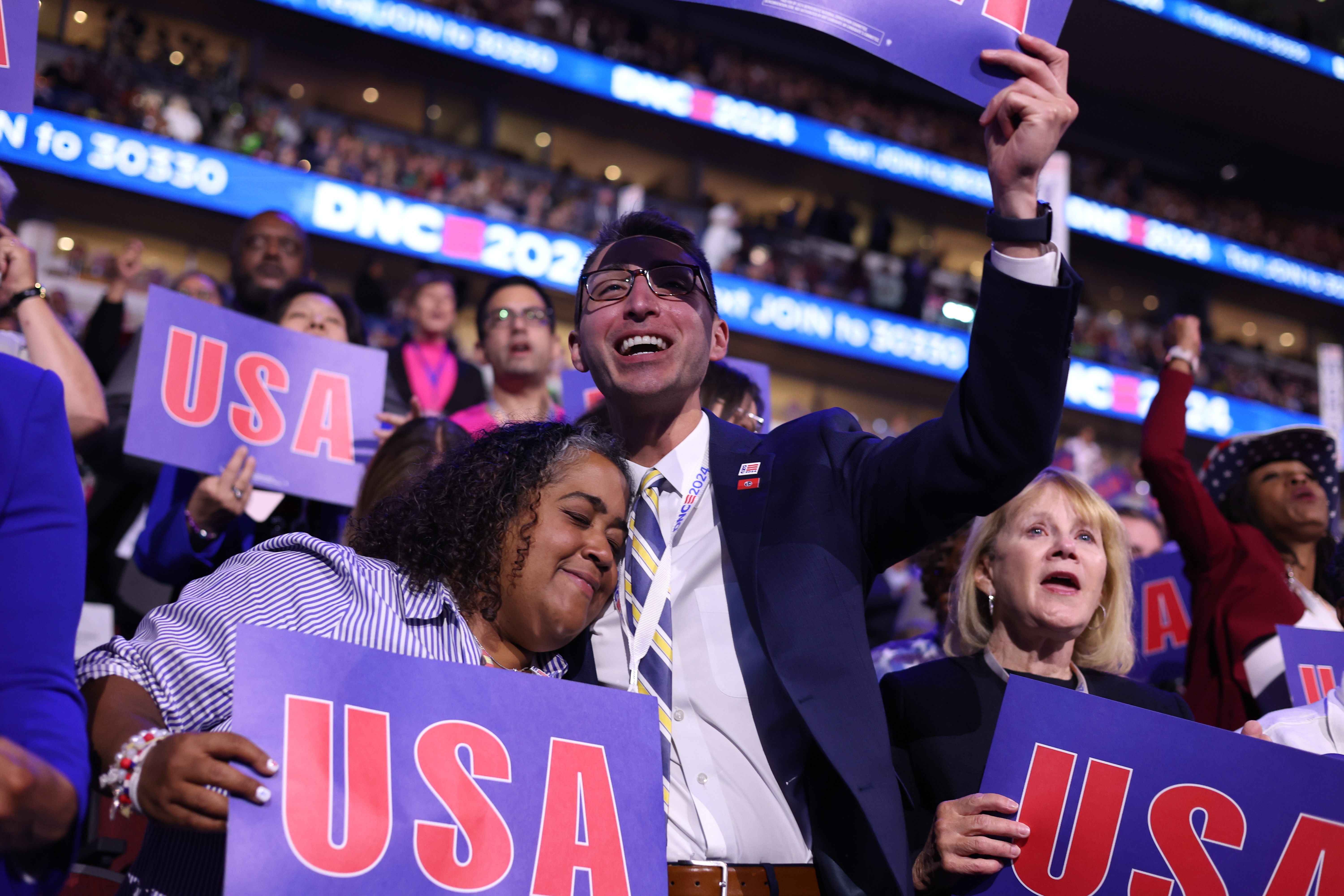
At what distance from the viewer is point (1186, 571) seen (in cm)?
320

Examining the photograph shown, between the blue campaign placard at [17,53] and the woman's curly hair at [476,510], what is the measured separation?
1114mm

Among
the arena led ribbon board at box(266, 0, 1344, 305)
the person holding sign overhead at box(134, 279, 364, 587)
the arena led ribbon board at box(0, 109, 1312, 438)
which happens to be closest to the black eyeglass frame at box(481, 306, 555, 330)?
the person holding sign overhead at box(134, 279, 364, 587)

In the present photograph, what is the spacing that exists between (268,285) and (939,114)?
68.2 feet

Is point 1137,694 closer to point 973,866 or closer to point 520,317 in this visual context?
point 973,866

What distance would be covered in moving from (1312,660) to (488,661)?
194cm

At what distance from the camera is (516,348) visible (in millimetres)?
3684

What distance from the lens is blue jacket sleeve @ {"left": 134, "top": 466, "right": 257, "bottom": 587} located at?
2.64 m

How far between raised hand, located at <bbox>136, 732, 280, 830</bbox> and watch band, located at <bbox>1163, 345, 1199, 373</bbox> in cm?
280

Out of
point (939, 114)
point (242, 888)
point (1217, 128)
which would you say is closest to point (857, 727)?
point (242, 888)

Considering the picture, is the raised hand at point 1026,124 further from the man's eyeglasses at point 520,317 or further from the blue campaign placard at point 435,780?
the man's eyeglasses at point 520,317

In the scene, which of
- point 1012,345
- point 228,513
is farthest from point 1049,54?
point 228,513

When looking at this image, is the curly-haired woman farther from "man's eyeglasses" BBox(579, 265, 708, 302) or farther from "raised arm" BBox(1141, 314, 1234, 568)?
"raised arm" BBox(1141, 314, 1234, 568)

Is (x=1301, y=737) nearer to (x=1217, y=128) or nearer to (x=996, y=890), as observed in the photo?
(x=996, y=890)

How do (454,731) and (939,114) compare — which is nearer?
(454,731)
